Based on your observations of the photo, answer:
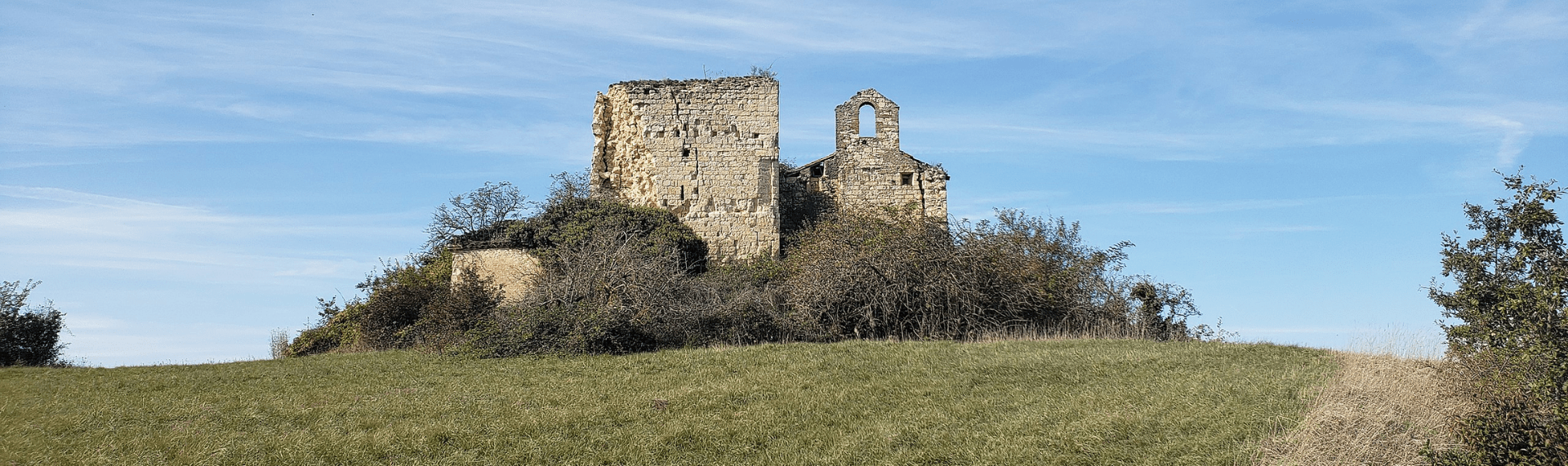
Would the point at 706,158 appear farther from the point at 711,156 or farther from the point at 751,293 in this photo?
the point at 751,293

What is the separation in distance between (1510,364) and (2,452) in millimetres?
15614

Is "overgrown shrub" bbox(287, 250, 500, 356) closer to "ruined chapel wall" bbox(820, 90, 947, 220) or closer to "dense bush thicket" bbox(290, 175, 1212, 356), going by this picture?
"dense bush thicket" bbox(290, 175, 1212, 356)

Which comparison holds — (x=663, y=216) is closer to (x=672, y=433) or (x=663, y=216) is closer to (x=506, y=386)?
(x=506, y=386)

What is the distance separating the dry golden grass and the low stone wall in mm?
16464

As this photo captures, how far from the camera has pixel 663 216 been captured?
25562mm

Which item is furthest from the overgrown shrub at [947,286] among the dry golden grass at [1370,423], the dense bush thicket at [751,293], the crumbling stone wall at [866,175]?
the dry golden grass at [1370,423]

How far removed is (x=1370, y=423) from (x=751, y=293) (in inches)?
485

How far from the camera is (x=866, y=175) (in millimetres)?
29359

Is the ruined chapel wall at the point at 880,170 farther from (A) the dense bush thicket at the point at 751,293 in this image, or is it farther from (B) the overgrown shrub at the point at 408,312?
(B) the overgrown shrub at the point at 408,312

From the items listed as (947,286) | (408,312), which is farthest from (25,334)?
(947,286)

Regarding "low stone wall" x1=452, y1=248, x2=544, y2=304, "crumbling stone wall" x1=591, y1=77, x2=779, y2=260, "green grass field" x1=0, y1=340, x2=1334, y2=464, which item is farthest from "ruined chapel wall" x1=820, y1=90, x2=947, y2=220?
"green grass field" x1=0, y1=340, x2=1334, y2=464

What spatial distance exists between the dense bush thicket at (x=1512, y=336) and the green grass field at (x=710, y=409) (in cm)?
172

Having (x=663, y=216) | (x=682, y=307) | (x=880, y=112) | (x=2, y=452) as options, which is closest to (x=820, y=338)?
(x=682, y=307)

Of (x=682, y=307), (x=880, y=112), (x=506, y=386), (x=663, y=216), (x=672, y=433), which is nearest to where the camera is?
(x=672, y=433)
